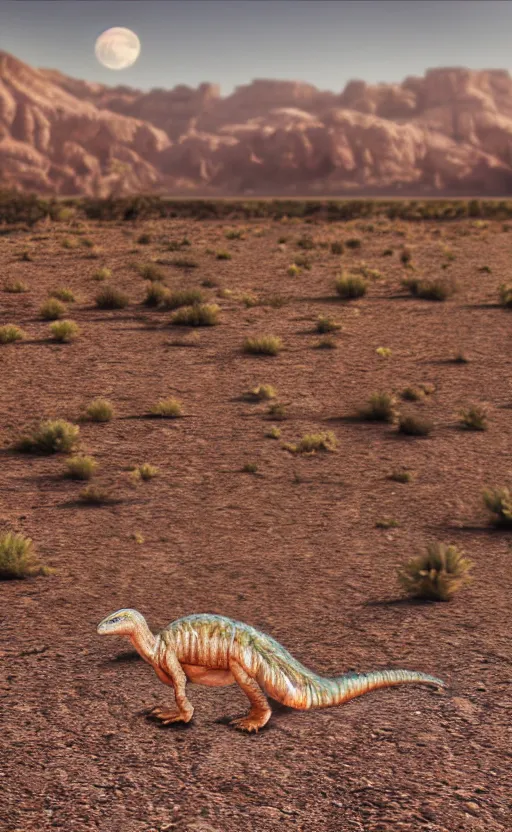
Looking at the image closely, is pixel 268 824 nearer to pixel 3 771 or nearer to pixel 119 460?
pixel 3 771

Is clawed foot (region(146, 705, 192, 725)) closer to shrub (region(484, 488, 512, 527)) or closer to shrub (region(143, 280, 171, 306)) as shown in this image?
shrub (region(484, 488, 512, 527))

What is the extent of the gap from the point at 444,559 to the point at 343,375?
36.9 feet

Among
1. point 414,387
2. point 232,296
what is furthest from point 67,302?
point 414,387

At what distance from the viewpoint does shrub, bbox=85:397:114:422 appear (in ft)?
58.1

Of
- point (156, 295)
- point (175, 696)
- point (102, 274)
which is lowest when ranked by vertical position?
point (175, 696)

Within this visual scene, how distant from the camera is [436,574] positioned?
10.2m

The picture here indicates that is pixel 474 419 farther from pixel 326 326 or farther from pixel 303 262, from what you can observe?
pixel 303 262

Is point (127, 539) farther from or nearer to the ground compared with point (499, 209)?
nearer to the ground

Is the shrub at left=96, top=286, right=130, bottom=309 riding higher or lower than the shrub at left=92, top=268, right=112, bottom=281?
lower

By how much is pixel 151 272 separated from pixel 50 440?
1619 centimetres

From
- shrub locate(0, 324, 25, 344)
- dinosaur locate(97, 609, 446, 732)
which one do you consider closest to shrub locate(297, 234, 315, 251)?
shrub locate(0, 324, 25, 344)

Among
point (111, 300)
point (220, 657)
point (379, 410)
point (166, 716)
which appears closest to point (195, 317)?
point (111, 300)

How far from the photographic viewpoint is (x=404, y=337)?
24.9 meters

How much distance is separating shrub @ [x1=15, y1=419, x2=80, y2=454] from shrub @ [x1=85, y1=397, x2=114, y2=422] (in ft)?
4.88
